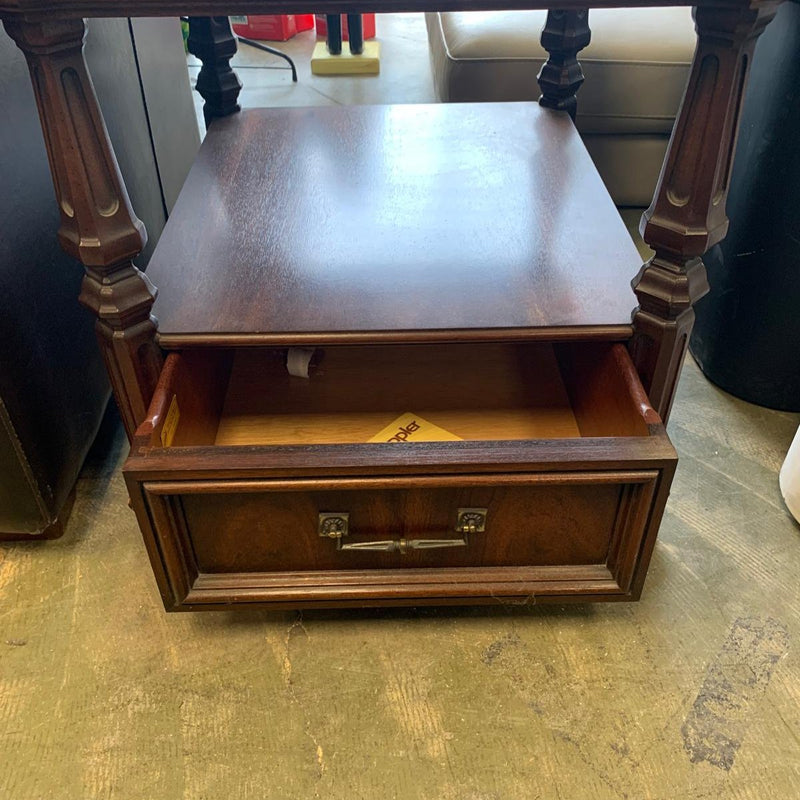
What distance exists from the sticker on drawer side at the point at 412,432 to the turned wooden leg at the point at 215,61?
54 cm

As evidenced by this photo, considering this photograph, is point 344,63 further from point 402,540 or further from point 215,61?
point 402,540

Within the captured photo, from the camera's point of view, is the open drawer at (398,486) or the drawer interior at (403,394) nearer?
the open drawer at (398,486)

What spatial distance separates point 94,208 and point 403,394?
36 cm

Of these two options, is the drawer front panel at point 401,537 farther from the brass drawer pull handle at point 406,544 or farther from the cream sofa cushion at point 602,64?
the cream sofa cushion at point 602,64

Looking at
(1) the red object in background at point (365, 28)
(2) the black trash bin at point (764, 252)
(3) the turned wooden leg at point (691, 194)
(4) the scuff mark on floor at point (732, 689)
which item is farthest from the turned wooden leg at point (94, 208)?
(1) the red object in background at point (365, 28)

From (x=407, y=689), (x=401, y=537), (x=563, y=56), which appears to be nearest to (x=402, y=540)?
(x=401, y=537)

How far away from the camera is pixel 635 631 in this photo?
2.42ft

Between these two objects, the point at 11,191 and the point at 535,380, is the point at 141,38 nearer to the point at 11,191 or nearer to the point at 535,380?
the point at 11,191

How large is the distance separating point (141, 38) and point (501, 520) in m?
0.81

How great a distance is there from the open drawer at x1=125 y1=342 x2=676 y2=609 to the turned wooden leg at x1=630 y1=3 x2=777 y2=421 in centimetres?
4

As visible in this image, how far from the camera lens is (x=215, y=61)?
1.00 m

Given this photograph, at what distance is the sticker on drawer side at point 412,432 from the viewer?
0.76 metres

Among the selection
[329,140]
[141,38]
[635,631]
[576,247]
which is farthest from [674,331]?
[141,38]

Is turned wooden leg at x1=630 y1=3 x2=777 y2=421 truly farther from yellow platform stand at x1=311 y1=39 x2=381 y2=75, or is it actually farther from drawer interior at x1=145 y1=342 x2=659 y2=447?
yellow platform stand at x1=311 y1=39 x2=381 y2=75
